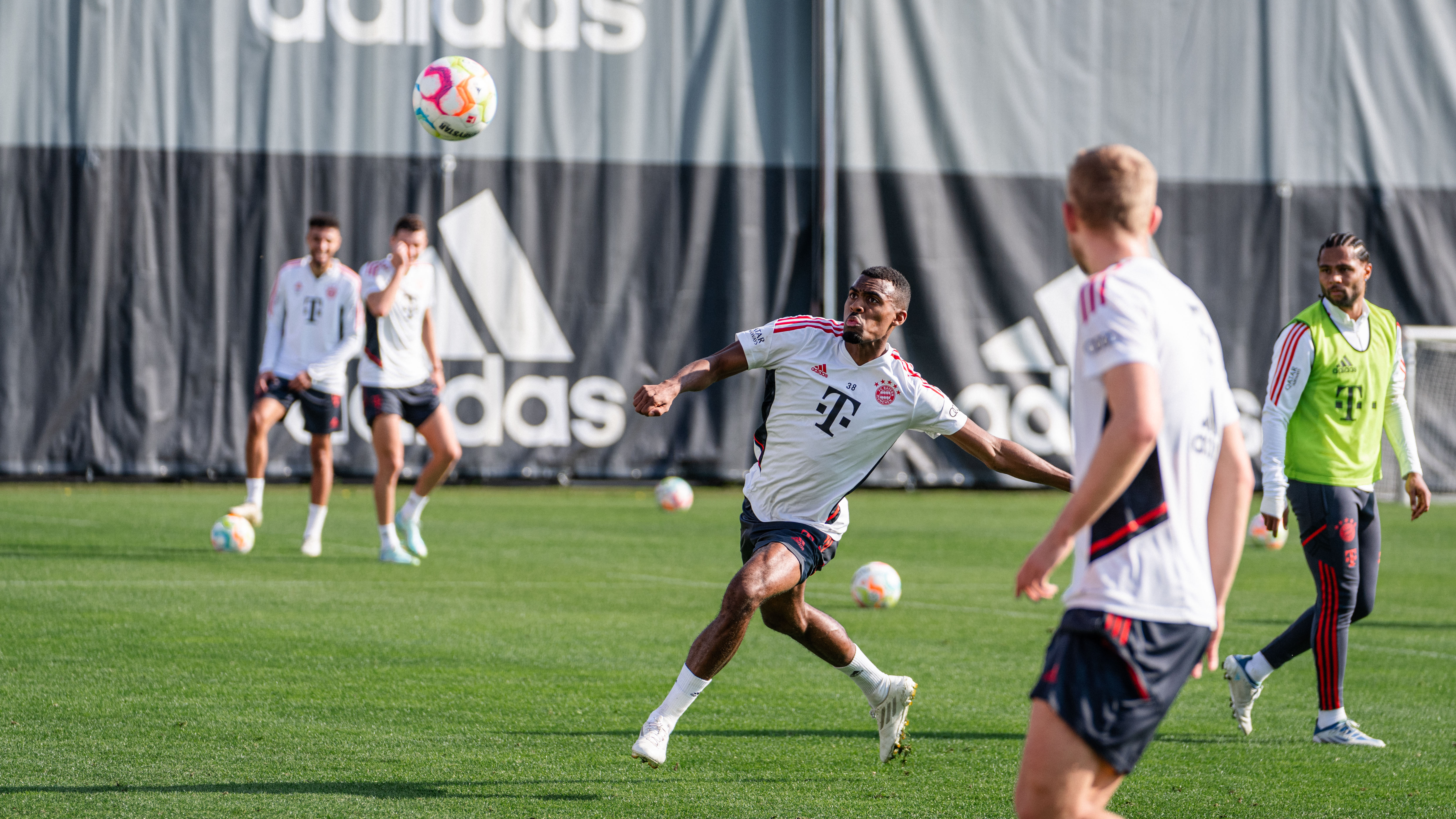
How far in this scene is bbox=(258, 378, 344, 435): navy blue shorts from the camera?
12203 millimetres

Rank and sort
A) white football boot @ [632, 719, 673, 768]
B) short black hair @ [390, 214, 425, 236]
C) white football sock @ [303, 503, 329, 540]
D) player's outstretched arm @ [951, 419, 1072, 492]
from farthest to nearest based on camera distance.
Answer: white football sock @ [303, 503, 329, 540] < short black hair @ [390, 214, 425, 236] < player's outstretched arm @ [951, 419, 1072, 492] < white football boot @ [632, 719, 673, 768]

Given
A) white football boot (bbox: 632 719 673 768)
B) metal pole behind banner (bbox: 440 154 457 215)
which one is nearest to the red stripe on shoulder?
white football boot (bbox: 632 719 673 768)

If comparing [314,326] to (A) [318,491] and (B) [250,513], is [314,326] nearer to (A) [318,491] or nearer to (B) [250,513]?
(A) [318,491]

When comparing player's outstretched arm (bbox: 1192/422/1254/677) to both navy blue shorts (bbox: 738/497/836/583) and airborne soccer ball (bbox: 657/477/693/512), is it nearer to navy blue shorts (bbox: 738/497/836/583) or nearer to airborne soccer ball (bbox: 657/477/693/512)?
navy blue shorts (bbox: 738/497/836/583)

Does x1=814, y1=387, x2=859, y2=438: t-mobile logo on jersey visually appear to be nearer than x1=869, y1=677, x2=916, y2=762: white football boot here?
No

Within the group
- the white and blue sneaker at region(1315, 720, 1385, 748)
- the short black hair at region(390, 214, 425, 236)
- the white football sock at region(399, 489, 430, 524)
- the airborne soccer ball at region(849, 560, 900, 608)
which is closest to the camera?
the white and blue sneaker at region(1315, 720, 1385, 748)

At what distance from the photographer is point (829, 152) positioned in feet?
62.6

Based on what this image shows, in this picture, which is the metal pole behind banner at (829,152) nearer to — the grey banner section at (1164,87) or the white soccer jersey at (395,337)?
the grey banner section at (1164,87)

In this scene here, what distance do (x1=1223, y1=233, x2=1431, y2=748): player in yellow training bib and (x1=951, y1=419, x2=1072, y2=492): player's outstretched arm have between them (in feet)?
3.90

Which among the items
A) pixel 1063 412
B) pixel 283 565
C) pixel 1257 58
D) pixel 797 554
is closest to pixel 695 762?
pixel 797 554

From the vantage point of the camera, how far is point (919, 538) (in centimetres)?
1445

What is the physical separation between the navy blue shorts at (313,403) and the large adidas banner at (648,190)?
5.79 meters

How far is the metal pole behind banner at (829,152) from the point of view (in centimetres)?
1905

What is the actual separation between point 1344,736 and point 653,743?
3.03 meters
